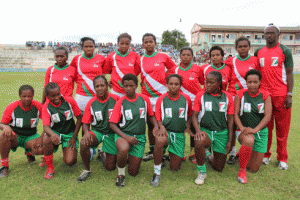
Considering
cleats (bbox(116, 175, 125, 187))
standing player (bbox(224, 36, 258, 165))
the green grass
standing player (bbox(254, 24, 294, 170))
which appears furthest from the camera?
standing player (bbox(224, 36, 258, 165))

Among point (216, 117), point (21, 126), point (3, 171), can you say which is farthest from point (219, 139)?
point (3, 171)

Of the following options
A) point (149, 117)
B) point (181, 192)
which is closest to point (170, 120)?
point (149, 117)

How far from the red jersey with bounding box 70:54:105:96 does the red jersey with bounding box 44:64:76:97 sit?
0.15 metres

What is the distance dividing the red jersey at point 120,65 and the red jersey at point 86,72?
213 mm

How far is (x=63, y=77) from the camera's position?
13.4 ft

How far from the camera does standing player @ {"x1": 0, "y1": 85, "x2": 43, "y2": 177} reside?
346cm

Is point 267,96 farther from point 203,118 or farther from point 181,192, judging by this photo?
point 181,192

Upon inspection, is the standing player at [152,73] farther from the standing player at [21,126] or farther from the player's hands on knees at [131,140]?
the standing player at [21,126]

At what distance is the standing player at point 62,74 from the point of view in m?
4.05

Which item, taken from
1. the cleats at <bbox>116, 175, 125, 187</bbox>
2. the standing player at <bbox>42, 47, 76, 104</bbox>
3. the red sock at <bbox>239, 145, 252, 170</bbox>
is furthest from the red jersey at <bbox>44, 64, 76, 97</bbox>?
the red sock at <bbox>239, 145, 252, 170</bbox>

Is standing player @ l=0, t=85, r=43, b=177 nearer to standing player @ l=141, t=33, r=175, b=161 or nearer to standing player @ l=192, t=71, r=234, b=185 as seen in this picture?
standing player @ l=141, t=33, r=175, b=161

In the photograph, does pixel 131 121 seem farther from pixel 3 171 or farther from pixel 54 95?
pixel 3 171

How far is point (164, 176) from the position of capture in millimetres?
3367

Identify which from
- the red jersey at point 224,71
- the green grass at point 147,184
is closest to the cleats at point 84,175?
the green grass at point 147,184
